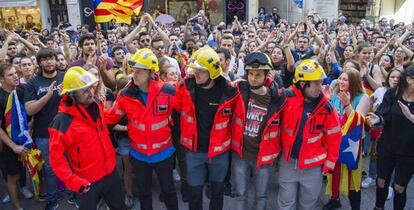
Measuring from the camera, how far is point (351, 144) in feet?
13.2

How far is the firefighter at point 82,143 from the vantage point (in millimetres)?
3252

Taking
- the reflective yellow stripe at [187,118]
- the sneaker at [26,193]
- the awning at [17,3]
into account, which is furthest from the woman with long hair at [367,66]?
the awning at [17,3]

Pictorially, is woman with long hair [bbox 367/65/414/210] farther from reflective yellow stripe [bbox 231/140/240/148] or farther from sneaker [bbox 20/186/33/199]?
sneaker [bbox 20/186/33/199]

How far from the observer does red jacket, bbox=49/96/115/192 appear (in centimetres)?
325

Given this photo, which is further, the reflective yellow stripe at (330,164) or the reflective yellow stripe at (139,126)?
the reflective yellow stripe at (139,126)

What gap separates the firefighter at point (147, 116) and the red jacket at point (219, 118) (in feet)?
0.61

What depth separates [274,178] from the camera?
5.54 meters

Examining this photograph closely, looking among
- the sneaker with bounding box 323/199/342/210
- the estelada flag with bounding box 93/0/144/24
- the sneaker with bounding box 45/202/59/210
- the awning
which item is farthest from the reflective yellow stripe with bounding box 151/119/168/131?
the awning

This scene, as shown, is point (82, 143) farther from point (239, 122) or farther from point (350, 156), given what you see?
point (350, 156)

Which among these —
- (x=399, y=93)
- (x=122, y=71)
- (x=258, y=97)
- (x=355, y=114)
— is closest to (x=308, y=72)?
(x=258, y=97)

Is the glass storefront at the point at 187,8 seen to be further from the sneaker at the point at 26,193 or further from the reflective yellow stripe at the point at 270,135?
the reflective yellow stripe at the point at 270,135

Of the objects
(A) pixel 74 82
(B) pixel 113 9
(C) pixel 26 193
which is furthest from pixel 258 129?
(B) pixel 113 9

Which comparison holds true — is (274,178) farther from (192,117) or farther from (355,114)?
(192,117)

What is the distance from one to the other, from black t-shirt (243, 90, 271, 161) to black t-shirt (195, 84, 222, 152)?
1.23ft
